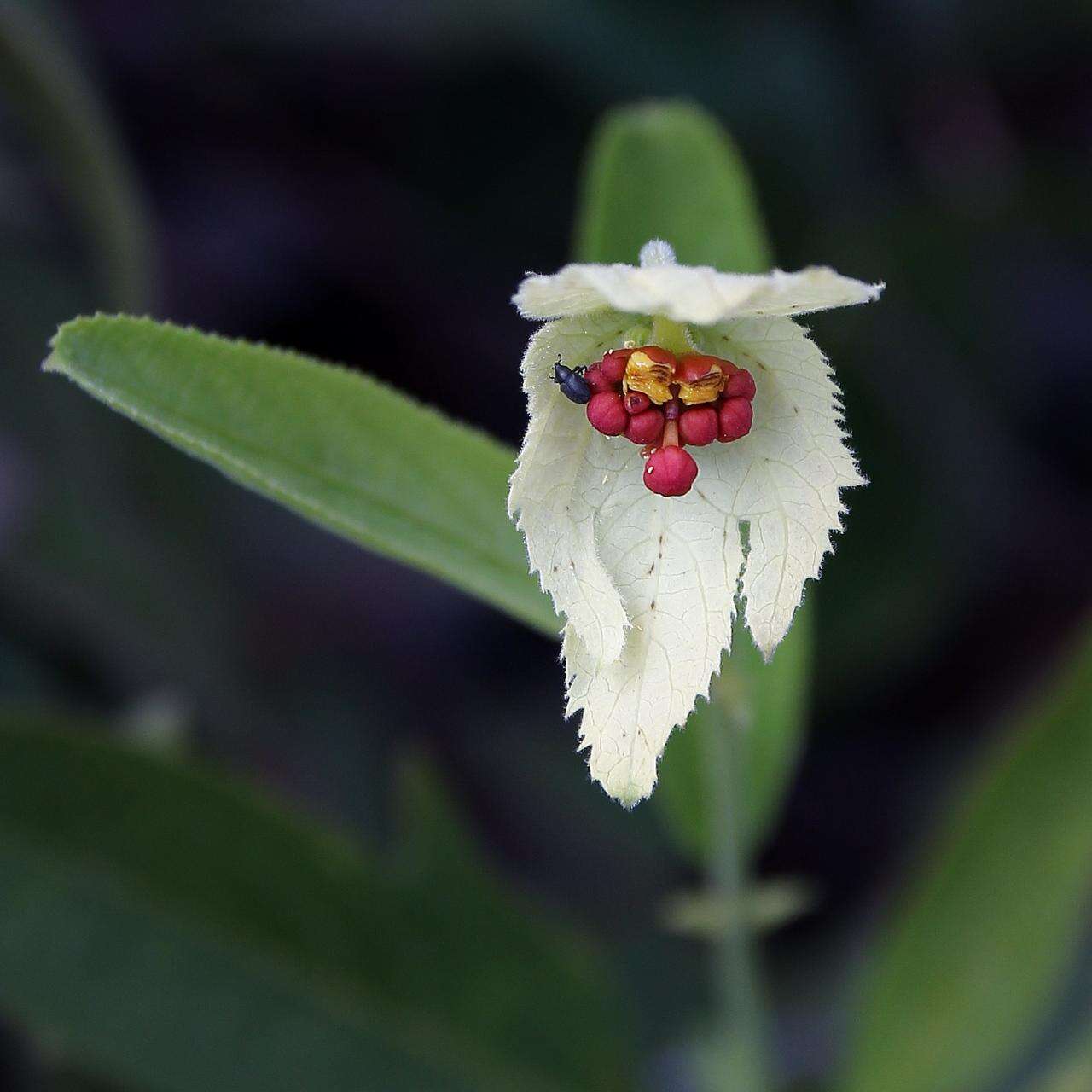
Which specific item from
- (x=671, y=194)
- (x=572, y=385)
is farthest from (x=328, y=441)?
(x=671, y=194)

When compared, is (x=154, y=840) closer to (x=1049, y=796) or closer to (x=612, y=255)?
(x=612, y=255)

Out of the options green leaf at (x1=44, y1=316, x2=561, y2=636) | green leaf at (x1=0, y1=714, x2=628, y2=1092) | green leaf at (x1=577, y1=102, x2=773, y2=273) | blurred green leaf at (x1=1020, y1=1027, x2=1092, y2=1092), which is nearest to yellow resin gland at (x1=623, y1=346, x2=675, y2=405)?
green leaf at (x1=44, y1=316, x2=561, y2=636)

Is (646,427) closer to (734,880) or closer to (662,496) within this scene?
(662,496)

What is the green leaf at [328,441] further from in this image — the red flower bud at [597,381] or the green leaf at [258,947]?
the green leaf at [258,947]


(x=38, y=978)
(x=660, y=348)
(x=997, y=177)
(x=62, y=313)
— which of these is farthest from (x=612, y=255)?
(x=997, y=177)

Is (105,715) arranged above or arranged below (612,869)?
above

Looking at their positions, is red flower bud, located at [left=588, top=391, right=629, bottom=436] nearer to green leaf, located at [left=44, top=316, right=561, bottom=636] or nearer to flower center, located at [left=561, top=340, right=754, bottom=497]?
flower center, located at [left=561, top=340, right=754, bottom=497]
